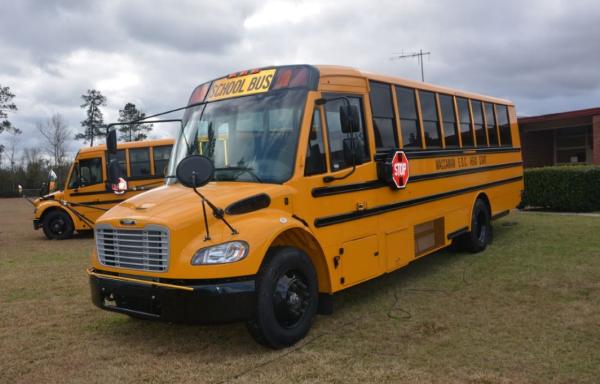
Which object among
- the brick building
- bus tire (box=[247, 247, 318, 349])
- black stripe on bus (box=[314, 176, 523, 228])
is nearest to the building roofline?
the brick building

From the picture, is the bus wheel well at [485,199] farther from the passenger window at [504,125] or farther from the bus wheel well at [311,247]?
the bus wheel well at [311,247]

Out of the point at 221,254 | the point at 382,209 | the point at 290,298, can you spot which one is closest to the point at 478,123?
the point at 382,209

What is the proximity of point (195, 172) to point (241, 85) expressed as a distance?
57.6 inches

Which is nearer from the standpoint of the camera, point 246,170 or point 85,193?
point 246,170

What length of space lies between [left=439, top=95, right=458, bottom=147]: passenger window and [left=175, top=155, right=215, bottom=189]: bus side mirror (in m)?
4.44

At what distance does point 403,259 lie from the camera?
625 cm

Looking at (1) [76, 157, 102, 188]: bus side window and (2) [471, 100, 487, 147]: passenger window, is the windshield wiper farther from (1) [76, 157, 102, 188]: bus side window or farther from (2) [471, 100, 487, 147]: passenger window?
(1) [76, 157, 102, 188]: bus side window

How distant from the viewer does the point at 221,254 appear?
4.10 m

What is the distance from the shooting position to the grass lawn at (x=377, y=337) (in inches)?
156

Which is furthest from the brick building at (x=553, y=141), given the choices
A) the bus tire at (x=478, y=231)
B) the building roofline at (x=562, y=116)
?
the bus tire at (x=478, y=231)

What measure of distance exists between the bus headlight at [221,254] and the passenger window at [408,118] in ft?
10.1

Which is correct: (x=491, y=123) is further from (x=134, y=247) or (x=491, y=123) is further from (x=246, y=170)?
(x=134, y=247)

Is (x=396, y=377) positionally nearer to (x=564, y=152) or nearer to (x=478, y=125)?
(x=478, y=125)

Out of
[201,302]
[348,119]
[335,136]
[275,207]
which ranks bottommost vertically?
[201,302]
